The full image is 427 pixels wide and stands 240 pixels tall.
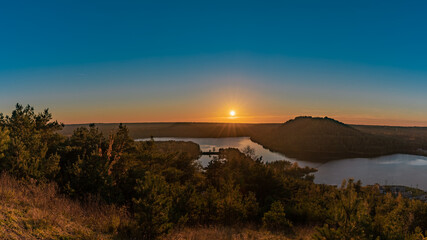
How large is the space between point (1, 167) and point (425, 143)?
862 feet

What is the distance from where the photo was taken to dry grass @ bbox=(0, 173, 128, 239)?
18.4 feet

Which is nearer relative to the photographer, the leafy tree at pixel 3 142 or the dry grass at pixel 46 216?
the dry grass at pixel 46 216

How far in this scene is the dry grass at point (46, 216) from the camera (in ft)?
18.4

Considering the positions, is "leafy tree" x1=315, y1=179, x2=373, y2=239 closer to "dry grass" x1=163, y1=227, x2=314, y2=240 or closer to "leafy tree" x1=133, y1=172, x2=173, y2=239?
"dry grass" x1=163, y1=227, x2=314, y2=240

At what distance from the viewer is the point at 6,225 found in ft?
17.6

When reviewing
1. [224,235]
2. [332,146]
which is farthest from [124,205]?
[332,146]

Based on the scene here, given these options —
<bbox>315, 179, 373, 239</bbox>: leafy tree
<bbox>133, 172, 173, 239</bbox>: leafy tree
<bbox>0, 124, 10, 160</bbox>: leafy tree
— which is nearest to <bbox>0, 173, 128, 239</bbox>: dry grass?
<bbox>133, 172, 173, 239</bbox>: leafy tree

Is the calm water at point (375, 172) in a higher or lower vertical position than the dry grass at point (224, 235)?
lower

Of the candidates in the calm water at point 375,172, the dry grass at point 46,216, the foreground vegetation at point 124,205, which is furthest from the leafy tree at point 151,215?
the calm water at point 375,172

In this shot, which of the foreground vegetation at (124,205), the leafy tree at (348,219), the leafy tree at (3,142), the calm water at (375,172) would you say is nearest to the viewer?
the leafy tree at (348,219)

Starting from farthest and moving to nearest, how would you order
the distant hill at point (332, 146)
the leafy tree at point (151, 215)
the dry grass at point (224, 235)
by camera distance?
the distant hill at point (332, 146)
the dry grass at point (224, 235)
the leafy tree at point (151, 215)

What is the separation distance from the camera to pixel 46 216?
21.5ft

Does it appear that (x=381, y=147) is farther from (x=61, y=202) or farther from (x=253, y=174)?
(x=61, y=202)

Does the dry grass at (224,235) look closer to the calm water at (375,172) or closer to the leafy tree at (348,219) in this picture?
the leafy tree at (348,219)
